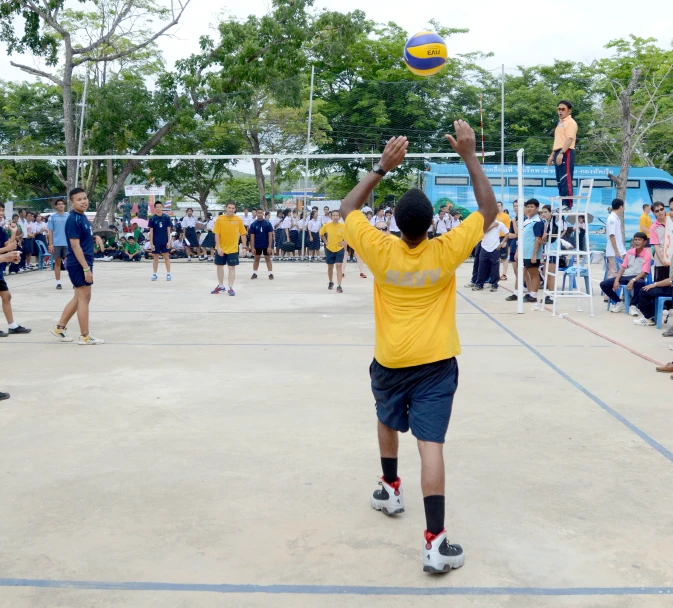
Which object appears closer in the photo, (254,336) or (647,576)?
(647,576)

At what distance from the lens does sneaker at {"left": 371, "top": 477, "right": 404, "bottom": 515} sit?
3.52m

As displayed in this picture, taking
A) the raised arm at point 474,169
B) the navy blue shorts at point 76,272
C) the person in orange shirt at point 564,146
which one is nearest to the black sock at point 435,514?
the raised arm at point 474,169

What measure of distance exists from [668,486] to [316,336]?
201 inches

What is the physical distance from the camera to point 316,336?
8.58 m

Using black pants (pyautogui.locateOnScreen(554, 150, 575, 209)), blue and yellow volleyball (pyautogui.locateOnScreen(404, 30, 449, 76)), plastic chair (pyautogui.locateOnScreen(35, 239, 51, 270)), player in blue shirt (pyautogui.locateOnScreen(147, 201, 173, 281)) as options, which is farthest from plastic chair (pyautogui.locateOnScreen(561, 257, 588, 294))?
plastic chair (pyautogui.locateOnScreen(35, 239, 51, 270))

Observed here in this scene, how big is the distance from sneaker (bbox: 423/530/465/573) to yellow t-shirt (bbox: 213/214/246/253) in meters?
10.1

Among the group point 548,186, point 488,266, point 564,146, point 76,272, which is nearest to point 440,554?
point 76,272

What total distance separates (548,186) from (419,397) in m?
23.5

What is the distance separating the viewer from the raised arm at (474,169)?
3137 millimetres

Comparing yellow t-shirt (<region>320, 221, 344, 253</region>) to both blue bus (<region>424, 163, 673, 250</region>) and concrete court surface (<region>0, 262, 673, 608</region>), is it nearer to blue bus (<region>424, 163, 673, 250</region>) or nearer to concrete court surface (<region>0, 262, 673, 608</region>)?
concrete court surface (<region>0, 262, 673, 608</region>)

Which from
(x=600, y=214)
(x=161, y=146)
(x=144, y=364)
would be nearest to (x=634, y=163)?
(x=600, y=214)

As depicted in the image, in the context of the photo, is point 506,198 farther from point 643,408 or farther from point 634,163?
point 643,408

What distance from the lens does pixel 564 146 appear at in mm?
9531

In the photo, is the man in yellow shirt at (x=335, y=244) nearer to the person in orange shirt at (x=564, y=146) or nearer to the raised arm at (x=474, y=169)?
the person in orange shirt at (x=564, y=146)
